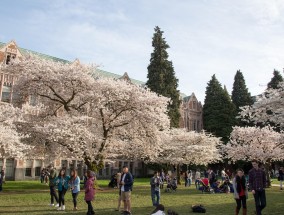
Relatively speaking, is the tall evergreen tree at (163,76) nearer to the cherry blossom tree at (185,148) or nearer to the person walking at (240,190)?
the cherry blossom tree at (185,148)

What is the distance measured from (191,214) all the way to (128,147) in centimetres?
1523

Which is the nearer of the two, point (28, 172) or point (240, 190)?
point (240, 190)

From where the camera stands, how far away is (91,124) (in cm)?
2673

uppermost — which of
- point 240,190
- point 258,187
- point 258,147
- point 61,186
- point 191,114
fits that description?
point 191,114

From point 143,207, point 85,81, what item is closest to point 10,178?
point 85,81

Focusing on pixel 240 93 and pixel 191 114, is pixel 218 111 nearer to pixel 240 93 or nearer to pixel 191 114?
pixel 240 93

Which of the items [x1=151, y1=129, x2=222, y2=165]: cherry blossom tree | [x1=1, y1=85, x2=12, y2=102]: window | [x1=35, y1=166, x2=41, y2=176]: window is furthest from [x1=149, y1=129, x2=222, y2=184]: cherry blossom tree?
[x1=1, y1=85, x2=12, y2=102]: window

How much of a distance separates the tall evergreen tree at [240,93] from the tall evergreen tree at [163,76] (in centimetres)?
1985

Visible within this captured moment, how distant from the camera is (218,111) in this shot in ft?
204

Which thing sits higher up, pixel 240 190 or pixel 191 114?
pixel 191 114

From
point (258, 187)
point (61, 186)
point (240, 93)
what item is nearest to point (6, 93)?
point (61, 186)

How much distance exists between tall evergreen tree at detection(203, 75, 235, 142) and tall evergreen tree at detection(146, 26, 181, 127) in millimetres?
14390

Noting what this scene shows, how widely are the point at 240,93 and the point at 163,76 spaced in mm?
22748

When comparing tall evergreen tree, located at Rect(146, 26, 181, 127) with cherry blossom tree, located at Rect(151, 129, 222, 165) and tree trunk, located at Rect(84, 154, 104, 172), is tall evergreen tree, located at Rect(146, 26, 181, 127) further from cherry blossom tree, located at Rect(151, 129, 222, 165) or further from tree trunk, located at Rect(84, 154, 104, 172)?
tree trunk, located at Rect(84, 154, 104, 172)
